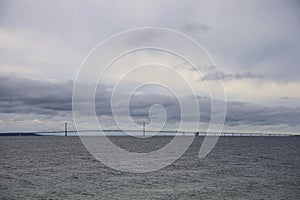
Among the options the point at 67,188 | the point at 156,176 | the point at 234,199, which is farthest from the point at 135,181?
the point at 234,199

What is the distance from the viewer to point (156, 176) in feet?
246

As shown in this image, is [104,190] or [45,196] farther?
[104,190]

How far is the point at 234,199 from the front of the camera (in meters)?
50.0

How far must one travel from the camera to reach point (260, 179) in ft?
233

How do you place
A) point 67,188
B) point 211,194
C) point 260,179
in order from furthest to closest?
point 260,179 < point 67,188 < point 211,194

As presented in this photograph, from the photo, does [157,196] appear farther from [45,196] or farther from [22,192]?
[22,192]

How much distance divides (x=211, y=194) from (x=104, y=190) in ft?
55.4

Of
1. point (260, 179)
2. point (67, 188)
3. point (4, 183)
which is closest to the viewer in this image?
point (67, 188)

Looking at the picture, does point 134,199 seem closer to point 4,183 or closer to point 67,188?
point 67,188

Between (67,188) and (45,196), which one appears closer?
(45,196)

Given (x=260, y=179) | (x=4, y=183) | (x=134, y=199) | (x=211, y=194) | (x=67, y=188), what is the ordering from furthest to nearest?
(x=260, y=179), (x=4, y=183), (x=67, y=188), (x=211, y=194), (x=134, y=199)

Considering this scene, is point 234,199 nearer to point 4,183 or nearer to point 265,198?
point 265,198

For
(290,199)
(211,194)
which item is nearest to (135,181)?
(211,194)

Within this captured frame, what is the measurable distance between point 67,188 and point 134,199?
14628 millimetres
